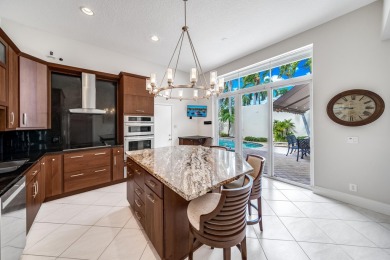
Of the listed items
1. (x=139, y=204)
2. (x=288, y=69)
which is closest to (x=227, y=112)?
(x=288, y=69)

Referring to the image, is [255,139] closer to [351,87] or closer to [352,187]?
[352,187]

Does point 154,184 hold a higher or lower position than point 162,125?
lower

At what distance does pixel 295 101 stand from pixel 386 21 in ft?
5.97

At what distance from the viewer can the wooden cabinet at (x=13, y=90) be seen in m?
2.14

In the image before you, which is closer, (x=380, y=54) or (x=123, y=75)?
(x=380, y=54)

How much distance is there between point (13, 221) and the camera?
54.9 inches

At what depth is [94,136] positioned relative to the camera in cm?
363

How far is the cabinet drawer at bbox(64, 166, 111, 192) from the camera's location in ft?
9.52

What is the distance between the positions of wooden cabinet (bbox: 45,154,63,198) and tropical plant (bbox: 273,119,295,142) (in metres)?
4.68

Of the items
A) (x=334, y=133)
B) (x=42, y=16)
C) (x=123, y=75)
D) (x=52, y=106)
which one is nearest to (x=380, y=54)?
(x=334, y=133)

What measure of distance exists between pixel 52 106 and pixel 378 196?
6.05 meters

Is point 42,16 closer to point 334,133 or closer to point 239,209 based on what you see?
point 239,209

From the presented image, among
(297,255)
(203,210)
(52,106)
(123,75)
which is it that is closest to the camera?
(203,210)

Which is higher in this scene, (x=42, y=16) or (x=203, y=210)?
(x=42, y=16)
